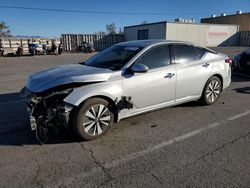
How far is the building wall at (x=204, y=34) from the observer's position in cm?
3241

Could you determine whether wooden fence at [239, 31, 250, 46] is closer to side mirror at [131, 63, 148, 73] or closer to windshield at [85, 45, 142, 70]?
windshield at [85, 45, 142, 70]

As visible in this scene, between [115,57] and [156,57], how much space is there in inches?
32.0

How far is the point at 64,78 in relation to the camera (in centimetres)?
371

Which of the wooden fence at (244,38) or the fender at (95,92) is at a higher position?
the wooden fence at (244,38)

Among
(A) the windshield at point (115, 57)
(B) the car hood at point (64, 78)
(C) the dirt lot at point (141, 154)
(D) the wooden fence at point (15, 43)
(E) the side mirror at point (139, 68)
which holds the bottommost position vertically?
(C) the dirt lot at point (141, 154)

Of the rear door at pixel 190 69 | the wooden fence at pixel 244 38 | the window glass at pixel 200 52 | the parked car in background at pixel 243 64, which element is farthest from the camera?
the wooden fence at pixel 244 38

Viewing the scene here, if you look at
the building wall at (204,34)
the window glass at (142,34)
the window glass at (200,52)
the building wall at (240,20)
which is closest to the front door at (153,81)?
the window glass at (200,52)

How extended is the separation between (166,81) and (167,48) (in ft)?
2.31

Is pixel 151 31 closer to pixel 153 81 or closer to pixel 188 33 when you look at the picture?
pixel 188 33

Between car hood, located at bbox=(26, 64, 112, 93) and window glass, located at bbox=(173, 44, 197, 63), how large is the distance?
166cm

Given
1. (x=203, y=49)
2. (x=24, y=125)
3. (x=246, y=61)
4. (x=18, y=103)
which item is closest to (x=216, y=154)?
(x=203, y=49)

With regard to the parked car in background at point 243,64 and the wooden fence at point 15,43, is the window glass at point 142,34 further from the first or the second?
the parked car in background at point 243,64

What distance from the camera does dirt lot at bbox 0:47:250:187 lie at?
281cm

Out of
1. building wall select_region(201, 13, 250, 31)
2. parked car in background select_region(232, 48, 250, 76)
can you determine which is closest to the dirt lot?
parked car in background select_region(232, 48, 250, 76)
